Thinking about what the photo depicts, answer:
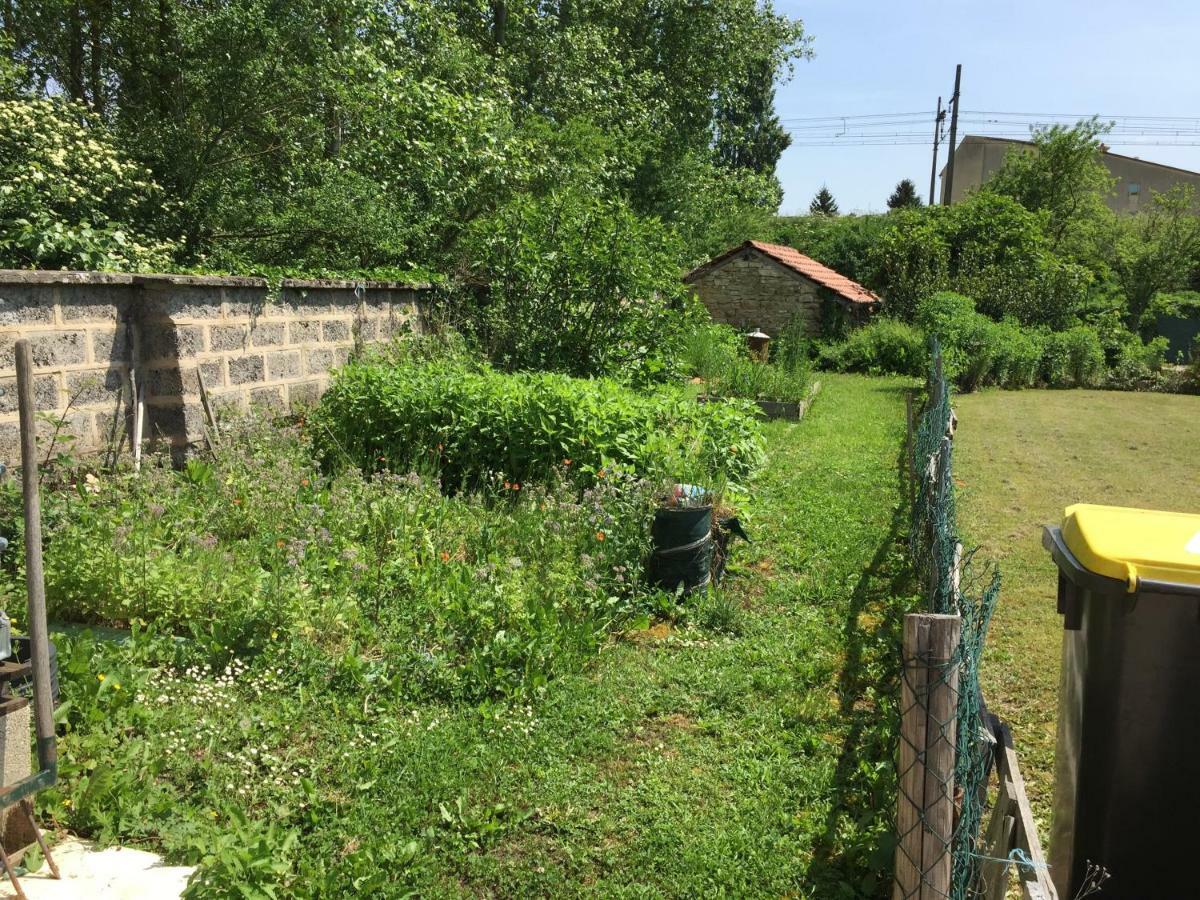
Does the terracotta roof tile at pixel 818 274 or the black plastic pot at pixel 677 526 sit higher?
the terracotta roof tile at pixel 818 274

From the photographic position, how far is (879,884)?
323 centimetres

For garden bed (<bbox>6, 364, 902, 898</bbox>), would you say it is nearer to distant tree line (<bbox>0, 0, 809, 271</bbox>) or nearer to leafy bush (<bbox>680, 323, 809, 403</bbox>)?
distant tree line (<bbox>0, 0, 809, 271</bbox>)

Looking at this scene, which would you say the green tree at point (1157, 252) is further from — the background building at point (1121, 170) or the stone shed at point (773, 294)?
the background building at point (1121, 170)

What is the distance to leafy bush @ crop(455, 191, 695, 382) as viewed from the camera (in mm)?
10211

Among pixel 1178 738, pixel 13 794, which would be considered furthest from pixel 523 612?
Answer: pixel 1178 738

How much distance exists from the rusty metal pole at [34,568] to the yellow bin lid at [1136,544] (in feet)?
10.4

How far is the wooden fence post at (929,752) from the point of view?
2.59 m

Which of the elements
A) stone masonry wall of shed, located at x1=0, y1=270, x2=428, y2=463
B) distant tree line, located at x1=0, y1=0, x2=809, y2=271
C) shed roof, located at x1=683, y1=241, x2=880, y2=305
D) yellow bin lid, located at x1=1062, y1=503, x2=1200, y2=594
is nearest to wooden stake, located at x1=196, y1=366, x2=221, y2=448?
stone masonry wall of shed, located at x1=0, y1=270, x2=428, y2=463

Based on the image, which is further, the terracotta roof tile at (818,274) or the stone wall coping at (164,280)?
the terracotta roof tile at (818,274)

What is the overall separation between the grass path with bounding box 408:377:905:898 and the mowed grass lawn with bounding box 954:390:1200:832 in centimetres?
73

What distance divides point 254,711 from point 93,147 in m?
8.69

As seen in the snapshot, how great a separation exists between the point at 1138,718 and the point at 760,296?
22.0 metres

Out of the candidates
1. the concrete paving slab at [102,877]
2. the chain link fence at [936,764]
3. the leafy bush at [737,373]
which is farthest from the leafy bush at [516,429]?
the leafy bush at [737,373]

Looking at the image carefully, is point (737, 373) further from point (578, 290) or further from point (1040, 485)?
point (1040, 485)
